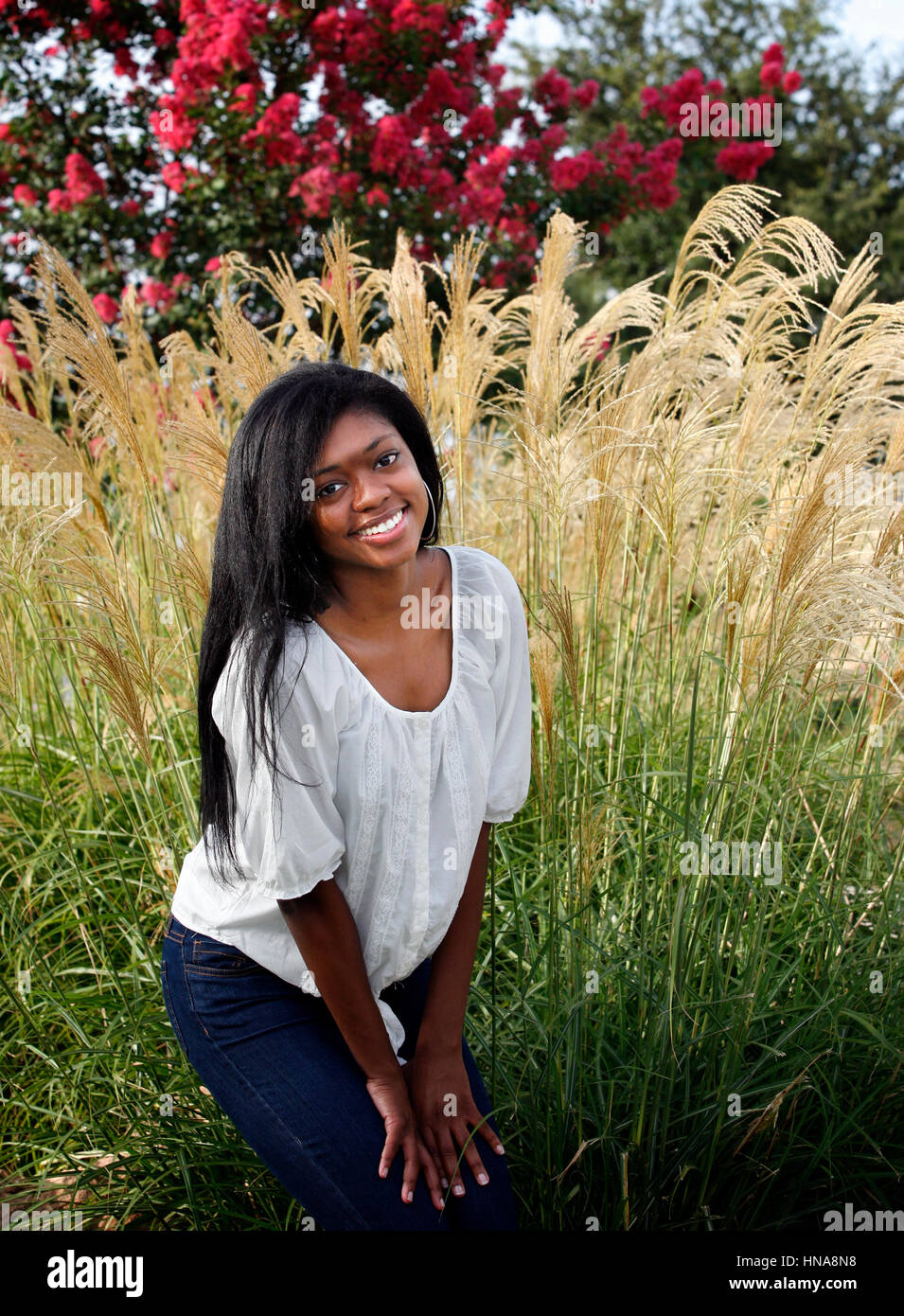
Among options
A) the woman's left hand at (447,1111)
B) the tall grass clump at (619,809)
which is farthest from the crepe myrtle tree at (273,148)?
the woman's left hand at (447,1111)

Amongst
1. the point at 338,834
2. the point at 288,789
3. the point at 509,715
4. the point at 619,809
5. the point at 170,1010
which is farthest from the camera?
the point at 619,809

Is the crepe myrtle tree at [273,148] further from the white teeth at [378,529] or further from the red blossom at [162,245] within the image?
the white teeth at [378,529]

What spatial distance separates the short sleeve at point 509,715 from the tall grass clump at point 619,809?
0.17ft

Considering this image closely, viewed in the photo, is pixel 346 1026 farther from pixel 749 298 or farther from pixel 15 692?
pixel 749 298

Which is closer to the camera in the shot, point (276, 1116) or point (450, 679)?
point (276, 1116)

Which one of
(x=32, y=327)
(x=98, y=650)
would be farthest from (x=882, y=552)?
(x=32, y=327)

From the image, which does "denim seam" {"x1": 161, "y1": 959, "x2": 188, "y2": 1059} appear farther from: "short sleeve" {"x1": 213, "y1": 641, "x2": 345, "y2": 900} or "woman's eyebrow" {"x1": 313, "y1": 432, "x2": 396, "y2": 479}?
"woman's eyebrow" {"x1": 313, "y1": 432, "x2": 396, "y2": 479}

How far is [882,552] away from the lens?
219 cm

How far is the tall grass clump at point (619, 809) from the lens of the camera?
6.53ft

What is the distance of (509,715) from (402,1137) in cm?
75

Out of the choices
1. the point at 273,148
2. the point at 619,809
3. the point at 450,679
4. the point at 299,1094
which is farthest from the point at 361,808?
the point at 273,148

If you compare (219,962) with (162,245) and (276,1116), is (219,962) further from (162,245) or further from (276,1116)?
(162,245)

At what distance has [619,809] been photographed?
248cm

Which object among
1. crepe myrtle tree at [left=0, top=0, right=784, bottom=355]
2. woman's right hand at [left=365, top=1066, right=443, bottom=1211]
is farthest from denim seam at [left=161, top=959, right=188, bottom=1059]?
crepe myrtle tree at [left=0, top=0, right=784, bottom=355]
